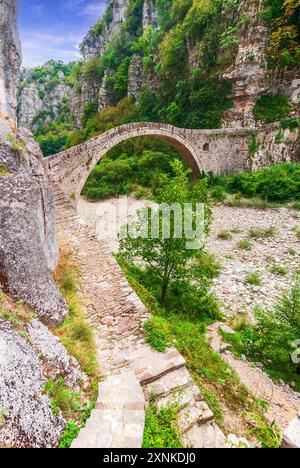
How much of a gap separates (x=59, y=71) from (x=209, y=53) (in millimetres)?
59636

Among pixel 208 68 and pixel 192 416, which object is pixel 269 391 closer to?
pixel 192 416

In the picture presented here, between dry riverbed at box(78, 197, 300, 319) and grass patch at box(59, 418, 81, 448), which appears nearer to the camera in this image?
grass patch at box(59, 418, 81, 448)

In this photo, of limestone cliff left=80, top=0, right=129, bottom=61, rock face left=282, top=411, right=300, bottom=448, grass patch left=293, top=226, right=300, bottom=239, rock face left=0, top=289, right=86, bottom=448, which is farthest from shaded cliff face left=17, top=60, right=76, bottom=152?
rock face left=282, top=411, right=300, bottom=448

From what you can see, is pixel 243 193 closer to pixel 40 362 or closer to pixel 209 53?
pixel 209 53

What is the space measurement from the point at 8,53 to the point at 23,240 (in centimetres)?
768

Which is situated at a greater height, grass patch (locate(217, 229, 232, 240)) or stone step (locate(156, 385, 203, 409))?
grass patch (locate(217, 229, 232, 240))

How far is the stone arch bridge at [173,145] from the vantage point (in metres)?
12.6

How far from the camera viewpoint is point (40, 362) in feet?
10.4

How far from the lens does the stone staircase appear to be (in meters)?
2.95

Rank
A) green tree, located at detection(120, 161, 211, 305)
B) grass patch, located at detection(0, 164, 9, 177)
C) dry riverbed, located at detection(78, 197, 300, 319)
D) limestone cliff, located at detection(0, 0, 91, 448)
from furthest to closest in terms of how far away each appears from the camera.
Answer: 1. dry riverbed, located at detection(78, 197, 300, 319)
2. green tree, located at detection(120, 161, 211, 305)
3. grass patch, located at detection(0, 164, 9, 177)
4. limestone cliff, located at detection(0, 0, 91, 448)

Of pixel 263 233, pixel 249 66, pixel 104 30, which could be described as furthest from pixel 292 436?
pixel 104 30

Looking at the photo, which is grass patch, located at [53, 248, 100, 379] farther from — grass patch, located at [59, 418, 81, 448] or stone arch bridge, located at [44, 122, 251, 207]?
stone arch bridge, located at [44, 122, 251, 207]

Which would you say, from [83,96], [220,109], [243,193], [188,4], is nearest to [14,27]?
[243,193]

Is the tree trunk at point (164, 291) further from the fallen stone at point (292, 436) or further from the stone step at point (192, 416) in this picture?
the fallen stone at point (292, 436)
